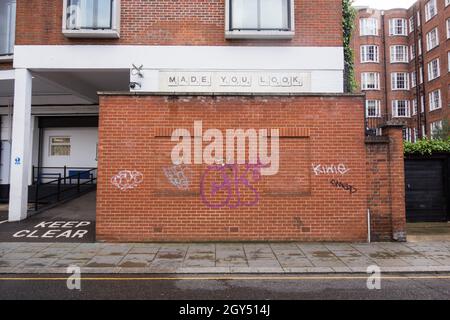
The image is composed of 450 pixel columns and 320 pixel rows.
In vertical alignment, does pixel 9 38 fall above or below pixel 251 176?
above

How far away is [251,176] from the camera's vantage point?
9.43 metres

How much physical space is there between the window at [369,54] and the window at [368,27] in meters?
1.52

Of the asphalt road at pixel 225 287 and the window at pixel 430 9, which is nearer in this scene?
the asphalt road at pixel 225 287

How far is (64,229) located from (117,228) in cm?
212

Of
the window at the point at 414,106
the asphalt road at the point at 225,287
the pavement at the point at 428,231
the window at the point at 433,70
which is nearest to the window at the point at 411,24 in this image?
the window at the point at 433,70

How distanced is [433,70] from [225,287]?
126ft

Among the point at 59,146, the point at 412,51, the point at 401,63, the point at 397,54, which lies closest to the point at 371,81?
the point at 401,63

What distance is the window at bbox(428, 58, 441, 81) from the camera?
1405 inches

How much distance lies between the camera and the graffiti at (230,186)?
30.7 feet

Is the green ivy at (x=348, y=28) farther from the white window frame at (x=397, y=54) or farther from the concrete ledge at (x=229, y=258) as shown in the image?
the white window frame at (x=397, y=54)
